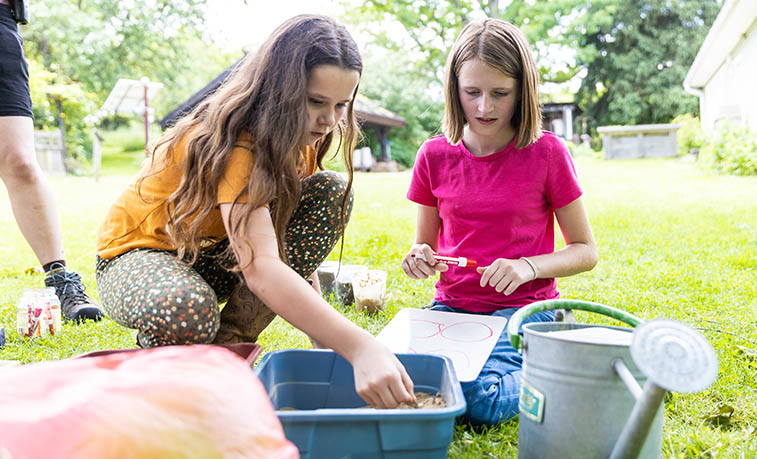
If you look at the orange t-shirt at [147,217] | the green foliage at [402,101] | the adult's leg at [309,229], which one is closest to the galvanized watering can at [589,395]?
the adult's leg at [309,229]

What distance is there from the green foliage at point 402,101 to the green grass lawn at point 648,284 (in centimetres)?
1141

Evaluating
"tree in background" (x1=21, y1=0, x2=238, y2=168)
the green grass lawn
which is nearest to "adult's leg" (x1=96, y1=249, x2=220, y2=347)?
the green grass lawn

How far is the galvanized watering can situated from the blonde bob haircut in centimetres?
81

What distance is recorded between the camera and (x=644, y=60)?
75.8 feet

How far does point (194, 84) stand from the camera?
2989 cm

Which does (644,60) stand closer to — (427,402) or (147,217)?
(147,217)

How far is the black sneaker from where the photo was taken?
7.30 feet

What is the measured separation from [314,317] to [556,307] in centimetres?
44

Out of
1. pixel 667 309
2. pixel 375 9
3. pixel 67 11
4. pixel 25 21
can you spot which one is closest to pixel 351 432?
pixel 667 309

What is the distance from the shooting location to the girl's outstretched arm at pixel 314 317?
107 cm

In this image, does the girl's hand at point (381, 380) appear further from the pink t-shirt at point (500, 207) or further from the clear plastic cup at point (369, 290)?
the clear plastic cup at point (369, 290)

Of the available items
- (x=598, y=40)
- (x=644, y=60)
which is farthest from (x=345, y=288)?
(x=598, y=40)

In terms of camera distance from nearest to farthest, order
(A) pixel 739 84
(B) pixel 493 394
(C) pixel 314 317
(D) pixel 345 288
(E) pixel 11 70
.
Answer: (C) pixel 314 317, (B) pixel 493 394, (E) pixel 11 70, (D) pixel 345 288, (A) pixel 739 84

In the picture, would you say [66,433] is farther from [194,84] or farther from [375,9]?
[194,84]
